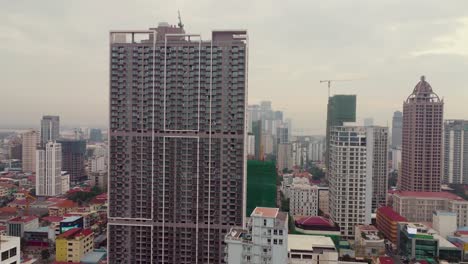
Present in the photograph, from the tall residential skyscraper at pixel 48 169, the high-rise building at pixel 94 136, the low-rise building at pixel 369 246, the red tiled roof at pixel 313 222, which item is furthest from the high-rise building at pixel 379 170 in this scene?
the high-rise building at pixel 94 136

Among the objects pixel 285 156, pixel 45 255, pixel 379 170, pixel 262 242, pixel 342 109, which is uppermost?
pixel 342 109

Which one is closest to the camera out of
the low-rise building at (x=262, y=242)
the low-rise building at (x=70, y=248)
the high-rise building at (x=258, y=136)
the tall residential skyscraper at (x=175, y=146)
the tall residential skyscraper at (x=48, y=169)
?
the low-rise building at (x=262, y=242)

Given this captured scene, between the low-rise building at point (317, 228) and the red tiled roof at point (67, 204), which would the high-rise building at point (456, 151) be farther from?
the red tiled roof at point (67, 204)

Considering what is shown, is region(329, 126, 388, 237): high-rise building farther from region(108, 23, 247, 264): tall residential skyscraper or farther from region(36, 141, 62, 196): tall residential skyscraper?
region(36, 141, 62, 196): tall residential skyscraper

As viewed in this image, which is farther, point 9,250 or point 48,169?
point 48,169

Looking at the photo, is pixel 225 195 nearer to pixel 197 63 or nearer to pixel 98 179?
pixel 197 63

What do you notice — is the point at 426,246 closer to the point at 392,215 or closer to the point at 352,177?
the point at 392,215

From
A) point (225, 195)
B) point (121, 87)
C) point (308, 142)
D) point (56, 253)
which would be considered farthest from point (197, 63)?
point (308, 142)

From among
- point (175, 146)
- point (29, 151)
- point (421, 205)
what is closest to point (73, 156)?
point (29, 151)
